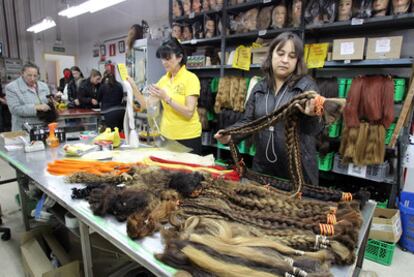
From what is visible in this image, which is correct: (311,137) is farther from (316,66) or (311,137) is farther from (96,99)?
(96,99)

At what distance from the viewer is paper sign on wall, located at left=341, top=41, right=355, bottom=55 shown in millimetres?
2480

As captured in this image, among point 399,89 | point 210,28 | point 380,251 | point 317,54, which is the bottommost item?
point 380,251

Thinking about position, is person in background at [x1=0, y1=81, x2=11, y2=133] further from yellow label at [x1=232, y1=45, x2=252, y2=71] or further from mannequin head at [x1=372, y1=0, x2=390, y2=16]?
mannequin head at [x1=372, y1=0, x2=390, y2=16]

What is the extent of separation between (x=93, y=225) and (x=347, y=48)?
8.57 ft

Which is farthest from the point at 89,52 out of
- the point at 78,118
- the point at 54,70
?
the point at 78,118

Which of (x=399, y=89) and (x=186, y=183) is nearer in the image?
(x=186, y=183)

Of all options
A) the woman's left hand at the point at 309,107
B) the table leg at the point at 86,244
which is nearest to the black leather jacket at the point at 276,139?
the woman's left hand at the point at 309,107

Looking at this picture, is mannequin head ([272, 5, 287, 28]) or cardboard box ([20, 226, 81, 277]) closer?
cardboard box ([20, 226, 81, 277])

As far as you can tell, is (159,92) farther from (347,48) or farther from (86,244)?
(347,48)

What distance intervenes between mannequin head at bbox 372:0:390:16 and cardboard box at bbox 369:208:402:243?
5.83 feet

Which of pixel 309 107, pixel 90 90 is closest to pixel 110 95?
pixel 90 90

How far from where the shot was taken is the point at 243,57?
3309mm

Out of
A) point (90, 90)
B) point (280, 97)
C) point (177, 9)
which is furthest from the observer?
point (90, 90)

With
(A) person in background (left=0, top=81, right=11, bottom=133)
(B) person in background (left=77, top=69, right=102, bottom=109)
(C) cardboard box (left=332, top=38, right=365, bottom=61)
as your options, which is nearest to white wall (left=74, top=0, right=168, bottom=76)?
(B) person in background (left=77, top=69, right=102, bottom=109)
